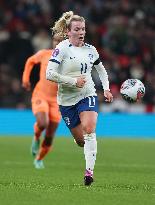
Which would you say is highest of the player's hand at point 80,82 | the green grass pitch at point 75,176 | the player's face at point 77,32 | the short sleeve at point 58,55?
the player's face at point 77,32

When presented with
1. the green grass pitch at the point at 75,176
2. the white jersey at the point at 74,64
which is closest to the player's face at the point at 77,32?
the white jersey at the point at 74,64

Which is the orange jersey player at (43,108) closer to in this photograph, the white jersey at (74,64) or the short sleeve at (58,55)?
the white jersey at (74,64)

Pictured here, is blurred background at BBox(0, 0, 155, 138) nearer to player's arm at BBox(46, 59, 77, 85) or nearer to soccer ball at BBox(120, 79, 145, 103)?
soccer ball at BBox(120, 79, 145, 103)

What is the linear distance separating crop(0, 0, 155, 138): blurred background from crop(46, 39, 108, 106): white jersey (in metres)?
Result: 12.1

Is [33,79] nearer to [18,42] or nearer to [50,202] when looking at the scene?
[18,42]

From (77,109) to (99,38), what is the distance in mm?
14958

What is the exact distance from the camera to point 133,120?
72.9 feet

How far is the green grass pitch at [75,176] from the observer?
8.83 meters

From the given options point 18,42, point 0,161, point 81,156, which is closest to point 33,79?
point 18,42

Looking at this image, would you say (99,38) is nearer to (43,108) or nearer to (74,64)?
(43,108)

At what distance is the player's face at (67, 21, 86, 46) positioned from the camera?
10.6 m

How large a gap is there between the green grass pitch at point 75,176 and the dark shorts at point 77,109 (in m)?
0.81

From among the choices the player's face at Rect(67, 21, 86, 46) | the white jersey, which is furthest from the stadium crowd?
the player's face at Rect(67, 21, 86, 46)

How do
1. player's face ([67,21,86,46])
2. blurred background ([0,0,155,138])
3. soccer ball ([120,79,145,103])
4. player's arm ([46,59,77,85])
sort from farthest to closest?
blurred background ([0,0,155,138]) < soccer ball ([120,79,145,103]) < player's face ([67,21,86,46]) < player's arm ([46,59,77,85])
